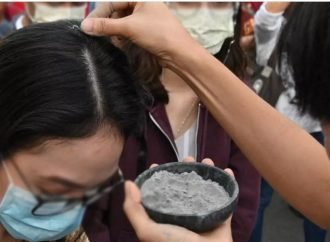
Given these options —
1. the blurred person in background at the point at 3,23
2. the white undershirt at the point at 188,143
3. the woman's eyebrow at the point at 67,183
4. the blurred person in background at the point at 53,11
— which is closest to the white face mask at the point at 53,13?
the blurred person in background at the point at 53,11

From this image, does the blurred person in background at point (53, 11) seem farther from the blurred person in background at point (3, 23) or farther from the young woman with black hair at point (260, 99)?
the young woman with black hair at point (260, 99)

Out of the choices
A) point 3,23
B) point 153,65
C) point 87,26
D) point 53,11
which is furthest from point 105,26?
point 3,23

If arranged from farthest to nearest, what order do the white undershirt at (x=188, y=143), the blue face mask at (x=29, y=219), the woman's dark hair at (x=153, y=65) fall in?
the woman's dark hair at (x=153, y=65), the white undershirt at (x=188, y=143), the blue face mask at (x=29, y=219)

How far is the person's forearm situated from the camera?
0.79m

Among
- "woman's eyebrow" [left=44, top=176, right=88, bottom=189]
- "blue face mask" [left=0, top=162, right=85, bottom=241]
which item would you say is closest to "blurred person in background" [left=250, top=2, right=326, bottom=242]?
"blue face mask" [left=0, top=162, right=85, bottom=241]

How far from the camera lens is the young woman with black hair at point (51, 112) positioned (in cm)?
68

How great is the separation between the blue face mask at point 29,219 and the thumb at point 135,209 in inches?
2.7

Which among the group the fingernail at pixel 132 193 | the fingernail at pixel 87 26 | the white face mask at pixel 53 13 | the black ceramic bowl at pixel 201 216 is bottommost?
the white face mask at pixel 53 13

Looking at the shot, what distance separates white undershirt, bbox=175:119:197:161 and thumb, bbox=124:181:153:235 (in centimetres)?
31

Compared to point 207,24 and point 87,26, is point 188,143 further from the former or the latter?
point 207,24

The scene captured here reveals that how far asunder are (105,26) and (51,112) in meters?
0.14

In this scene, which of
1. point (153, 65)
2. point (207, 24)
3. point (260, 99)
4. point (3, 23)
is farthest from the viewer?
point (3, 23)

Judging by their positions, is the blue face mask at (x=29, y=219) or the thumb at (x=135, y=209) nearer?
the thumb at (x=135, y=209)

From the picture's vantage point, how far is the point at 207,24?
140 cm
